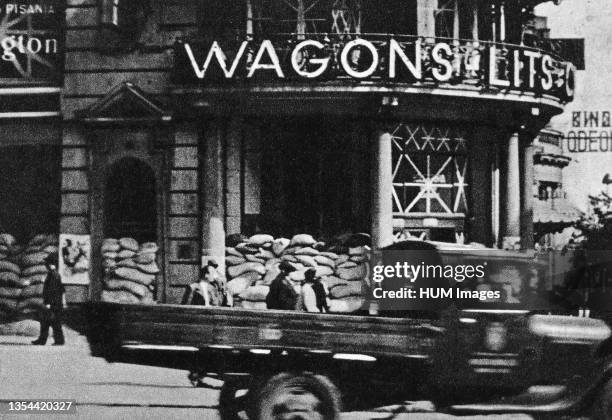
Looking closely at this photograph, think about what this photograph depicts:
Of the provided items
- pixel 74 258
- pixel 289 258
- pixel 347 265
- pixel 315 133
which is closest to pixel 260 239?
pixel 289 258

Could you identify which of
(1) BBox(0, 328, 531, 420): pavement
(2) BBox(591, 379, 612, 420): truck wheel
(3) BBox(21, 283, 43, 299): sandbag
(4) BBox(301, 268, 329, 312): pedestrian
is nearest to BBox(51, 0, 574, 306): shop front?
(4) BBox(301, 268, 329, 312): pedestrian

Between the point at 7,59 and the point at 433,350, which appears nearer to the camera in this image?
the point at 433,350

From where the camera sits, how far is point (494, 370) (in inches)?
239

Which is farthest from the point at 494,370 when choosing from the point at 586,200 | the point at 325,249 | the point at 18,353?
the point at 18,353

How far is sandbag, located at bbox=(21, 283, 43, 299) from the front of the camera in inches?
330

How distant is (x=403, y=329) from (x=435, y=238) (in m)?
4.88

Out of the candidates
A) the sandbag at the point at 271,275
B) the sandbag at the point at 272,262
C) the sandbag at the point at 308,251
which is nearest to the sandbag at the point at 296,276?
the sandbag at the point at 271,275

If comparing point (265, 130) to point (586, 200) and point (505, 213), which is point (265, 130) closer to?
point (505, 213)

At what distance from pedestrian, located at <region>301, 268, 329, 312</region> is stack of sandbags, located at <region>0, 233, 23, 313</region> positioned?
11.6 ft

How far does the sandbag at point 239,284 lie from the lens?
339 inches

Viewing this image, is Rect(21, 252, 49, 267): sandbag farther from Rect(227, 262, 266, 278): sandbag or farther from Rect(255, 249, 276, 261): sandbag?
Rect(255, 249, 276, 261): sandbag

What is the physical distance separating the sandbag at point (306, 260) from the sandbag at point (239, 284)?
867 millimetres

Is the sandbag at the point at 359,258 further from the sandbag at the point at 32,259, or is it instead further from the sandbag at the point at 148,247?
the sandbag at the point at 32,259

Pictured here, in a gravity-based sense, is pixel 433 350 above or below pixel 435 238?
below
